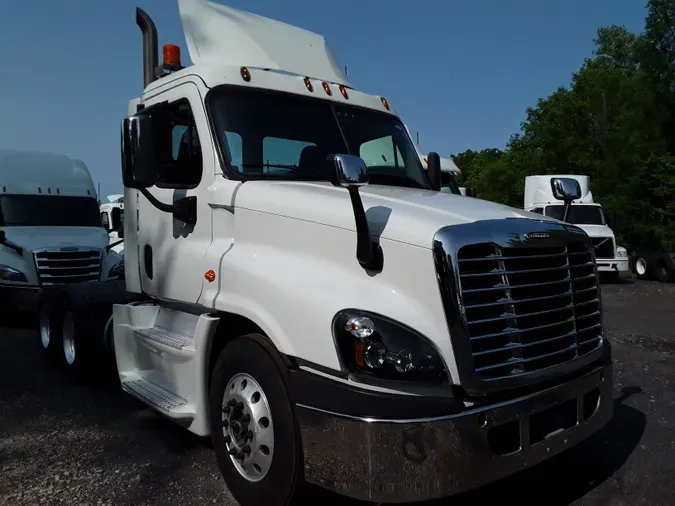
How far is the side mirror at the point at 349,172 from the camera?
2.98 meters

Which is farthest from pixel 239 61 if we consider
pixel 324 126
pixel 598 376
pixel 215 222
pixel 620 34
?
pixel 620 34

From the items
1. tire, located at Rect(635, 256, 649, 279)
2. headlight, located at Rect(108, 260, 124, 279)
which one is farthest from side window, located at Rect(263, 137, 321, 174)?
tire, located at Rect(635, 256, 649, 279)

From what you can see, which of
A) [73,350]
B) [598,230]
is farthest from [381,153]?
[598,230]

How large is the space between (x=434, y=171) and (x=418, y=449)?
106 inches

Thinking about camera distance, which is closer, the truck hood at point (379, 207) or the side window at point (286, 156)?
the truck hood at point (379, 207)

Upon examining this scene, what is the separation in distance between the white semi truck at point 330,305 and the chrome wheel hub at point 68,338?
2190 millimetres

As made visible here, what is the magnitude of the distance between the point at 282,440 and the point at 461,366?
0.98m

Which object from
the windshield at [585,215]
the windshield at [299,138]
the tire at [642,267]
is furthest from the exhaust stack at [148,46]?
the tire at [642,267]

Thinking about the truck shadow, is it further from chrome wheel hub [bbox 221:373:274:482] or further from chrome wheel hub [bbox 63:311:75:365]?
chrome wheel hub [bbox 63:311:75:365]

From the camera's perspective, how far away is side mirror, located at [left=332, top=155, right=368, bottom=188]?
298cm

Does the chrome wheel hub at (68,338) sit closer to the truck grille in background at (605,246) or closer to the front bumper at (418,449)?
the front bumper at (418,449)

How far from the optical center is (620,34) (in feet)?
162

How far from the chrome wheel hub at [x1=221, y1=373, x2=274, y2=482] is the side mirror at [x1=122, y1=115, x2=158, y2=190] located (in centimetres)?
144

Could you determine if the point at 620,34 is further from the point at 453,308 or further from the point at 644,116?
the point at 453,308
